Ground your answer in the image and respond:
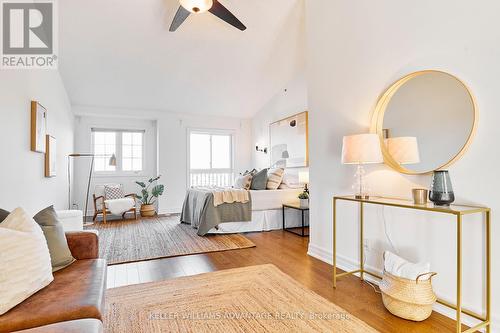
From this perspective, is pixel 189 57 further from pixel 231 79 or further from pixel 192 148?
pixel 192 148

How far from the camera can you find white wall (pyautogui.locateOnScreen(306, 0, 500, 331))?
1691 millimetres

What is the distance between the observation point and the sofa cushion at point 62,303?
3.74 feet

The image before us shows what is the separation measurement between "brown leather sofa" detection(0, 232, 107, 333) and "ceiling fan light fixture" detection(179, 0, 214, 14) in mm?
2456

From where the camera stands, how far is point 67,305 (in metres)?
1.23

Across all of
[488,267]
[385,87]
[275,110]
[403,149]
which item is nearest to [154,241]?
[403,149]

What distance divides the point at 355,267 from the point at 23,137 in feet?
11.5

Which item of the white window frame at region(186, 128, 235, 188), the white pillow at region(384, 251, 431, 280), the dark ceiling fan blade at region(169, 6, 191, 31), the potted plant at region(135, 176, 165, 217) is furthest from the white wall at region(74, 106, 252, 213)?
the white pillow at region(384, 251, 431, 280)

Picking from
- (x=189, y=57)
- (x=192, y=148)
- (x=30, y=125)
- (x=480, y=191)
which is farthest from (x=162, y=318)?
(x=192, y=148)

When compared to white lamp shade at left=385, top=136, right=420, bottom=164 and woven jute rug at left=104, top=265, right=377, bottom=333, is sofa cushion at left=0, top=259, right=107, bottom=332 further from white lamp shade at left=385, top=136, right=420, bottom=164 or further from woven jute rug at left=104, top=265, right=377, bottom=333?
white lamp shade at left=385, top=136, right=420, bottom=164

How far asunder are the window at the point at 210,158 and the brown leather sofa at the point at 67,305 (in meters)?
5.00

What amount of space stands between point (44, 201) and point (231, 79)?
3.65 meters

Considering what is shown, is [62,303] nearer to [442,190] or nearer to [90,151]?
[442,190]

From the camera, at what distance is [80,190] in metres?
5.90

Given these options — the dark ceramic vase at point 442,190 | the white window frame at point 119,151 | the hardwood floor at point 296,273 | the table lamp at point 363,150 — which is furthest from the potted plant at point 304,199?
the white window frame at point 119,151
